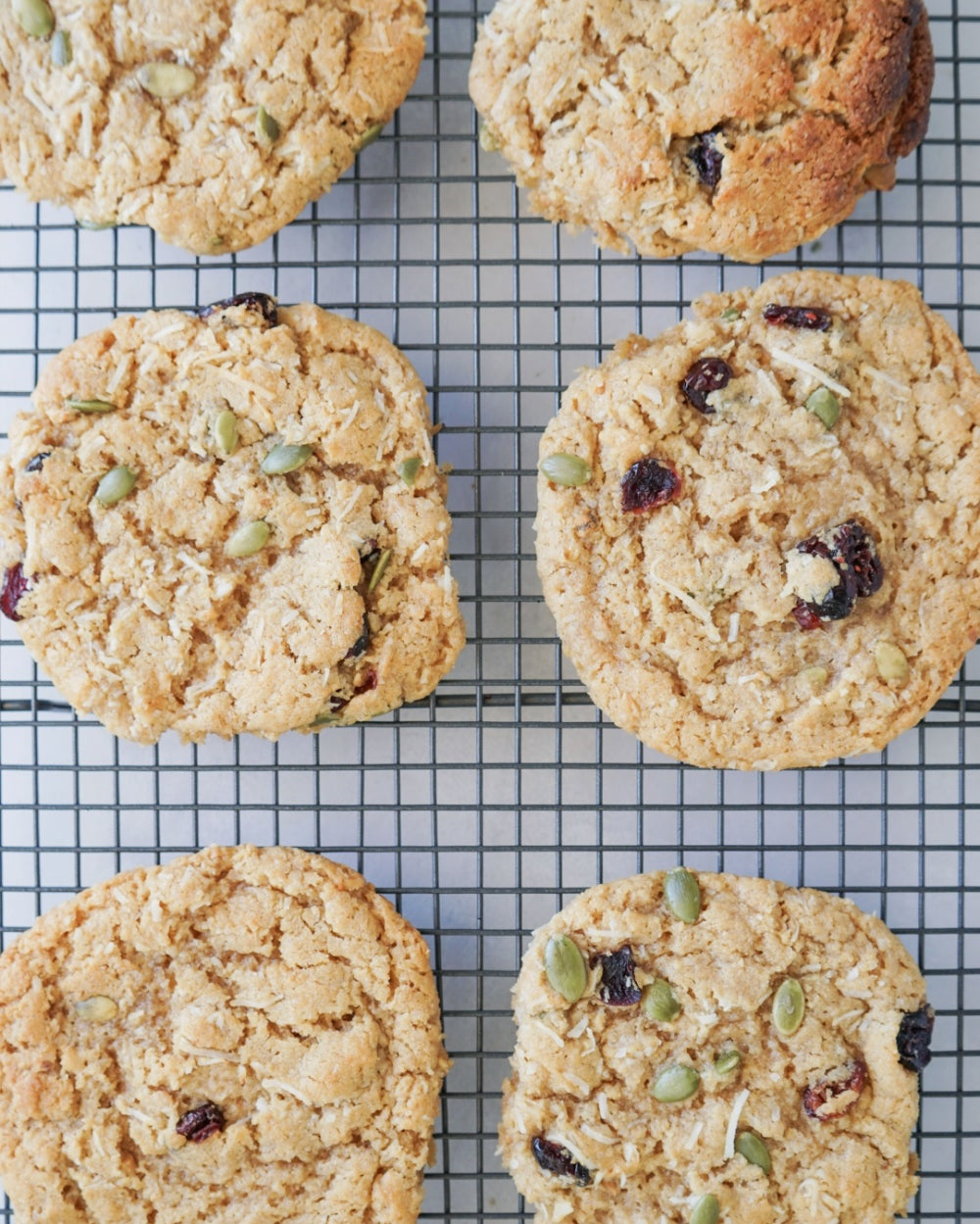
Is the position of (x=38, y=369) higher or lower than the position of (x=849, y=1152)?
higher

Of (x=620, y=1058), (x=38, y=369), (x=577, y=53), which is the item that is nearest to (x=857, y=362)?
(x=577, y=53)

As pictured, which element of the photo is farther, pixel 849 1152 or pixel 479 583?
pixel 479 583

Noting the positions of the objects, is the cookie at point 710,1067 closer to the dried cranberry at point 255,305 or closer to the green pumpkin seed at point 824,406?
the green pumpkin seed at point 824,406

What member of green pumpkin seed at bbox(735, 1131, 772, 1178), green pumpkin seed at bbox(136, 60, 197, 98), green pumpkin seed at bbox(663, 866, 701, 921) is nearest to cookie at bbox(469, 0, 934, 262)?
green pumpkin seed at bbox(136, 60, 197, 98)

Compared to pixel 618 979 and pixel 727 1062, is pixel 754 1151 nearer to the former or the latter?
pixel 727 1062

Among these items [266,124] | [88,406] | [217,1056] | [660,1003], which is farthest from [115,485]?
[660,1003]

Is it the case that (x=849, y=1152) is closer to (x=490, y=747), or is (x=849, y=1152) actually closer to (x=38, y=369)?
(x=490, y=747)

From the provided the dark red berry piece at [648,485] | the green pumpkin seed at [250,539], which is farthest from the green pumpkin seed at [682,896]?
the green pumpkin seed at [250,539]

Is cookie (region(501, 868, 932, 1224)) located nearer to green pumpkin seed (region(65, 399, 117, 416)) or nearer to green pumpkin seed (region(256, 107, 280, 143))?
green pumpkin seed (region(65, 399, 117, 416))
